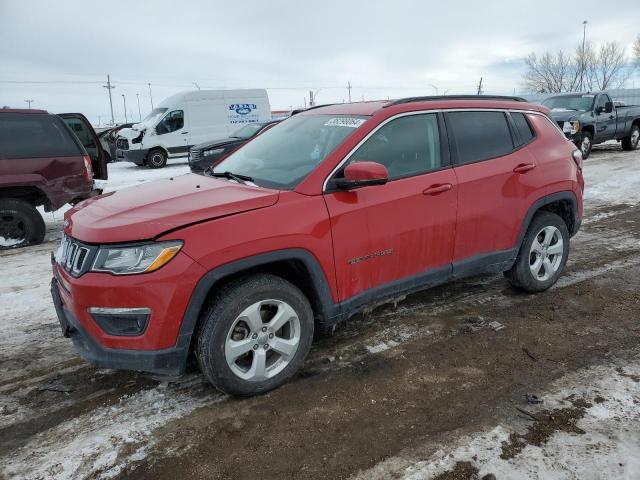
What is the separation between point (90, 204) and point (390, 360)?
2300mm

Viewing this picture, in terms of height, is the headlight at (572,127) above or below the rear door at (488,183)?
above

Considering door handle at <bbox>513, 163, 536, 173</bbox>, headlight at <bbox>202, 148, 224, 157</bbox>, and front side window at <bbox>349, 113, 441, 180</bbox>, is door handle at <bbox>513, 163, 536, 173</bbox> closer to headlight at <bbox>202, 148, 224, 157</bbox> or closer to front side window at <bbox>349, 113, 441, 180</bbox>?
front side window at <bbox>349, 113, 441, 180</bbox>

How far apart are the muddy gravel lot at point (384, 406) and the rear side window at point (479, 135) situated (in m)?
1.31

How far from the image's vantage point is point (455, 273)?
3.73 m

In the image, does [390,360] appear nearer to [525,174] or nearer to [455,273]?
[455,273]

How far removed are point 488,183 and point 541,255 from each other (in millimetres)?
1034

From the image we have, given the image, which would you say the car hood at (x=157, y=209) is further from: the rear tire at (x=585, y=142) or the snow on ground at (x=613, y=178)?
the rear tire at (x=585, y=142)

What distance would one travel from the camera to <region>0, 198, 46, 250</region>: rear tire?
6.59m

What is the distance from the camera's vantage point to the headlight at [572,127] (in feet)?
40.8

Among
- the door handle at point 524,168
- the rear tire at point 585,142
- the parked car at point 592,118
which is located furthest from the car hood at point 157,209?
the rear tire at point 585,142

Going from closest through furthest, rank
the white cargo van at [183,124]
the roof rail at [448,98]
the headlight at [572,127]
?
the roof rail at [448,98] < the headlight at [572,127] < the white cargo van at [183,124]

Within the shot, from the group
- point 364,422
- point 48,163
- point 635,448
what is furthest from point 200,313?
point 48,163

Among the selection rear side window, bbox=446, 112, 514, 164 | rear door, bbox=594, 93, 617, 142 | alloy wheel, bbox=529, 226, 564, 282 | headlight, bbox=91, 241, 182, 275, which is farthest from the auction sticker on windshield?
rear door, bbox=594, 93, 617, 142

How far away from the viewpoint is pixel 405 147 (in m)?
3.46
